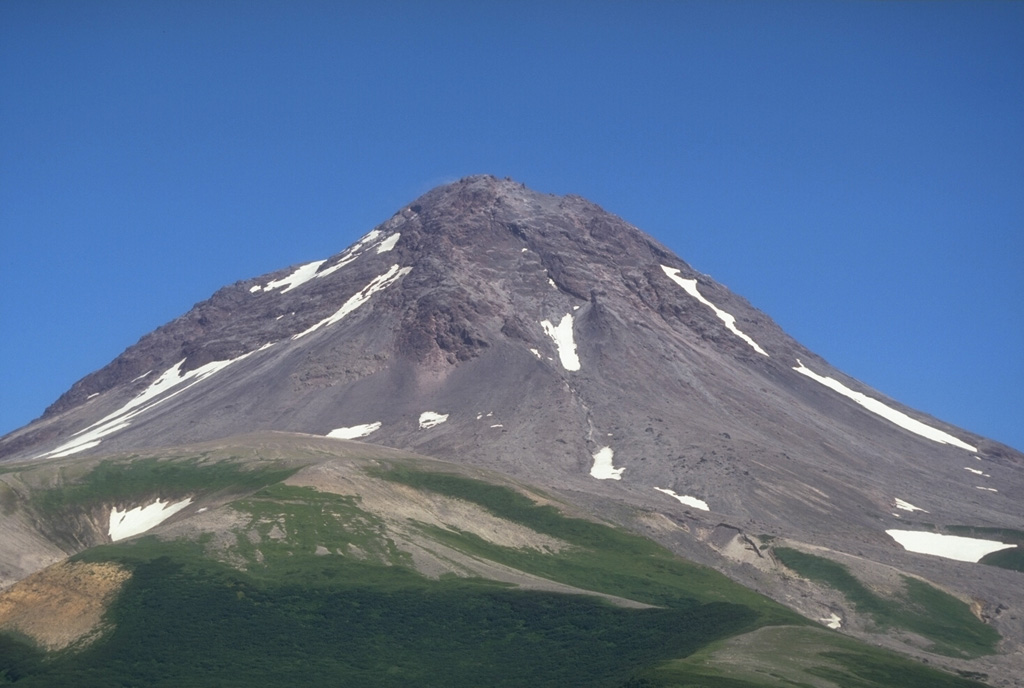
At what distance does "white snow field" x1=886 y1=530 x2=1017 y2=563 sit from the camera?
125 meters

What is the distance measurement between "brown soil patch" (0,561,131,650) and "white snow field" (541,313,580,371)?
4139 inches

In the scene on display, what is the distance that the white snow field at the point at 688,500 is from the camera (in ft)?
417

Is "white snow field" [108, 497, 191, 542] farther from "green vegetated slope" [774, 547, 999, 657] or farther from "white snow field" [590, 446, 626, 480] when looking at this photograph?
"green vegetated slope" [774, 547, 999, 657]

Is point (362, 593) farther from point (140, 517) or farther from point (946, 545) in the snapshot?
point (946, 545)

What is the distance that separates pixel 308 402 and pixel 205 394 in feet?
75.9

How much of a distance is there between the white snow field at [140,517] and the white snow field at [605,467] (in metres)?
52.8

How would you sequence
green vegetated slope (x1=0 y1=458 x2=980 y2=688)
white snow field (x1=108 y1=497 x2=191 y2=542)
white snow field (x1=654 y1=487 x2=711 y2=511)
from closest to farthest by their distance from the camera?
green vegetated slope (x1=0 y1=458 x2=980 y2=688) < white snow field (x1=108 y1=497 x2=191 y2=542) < white snow field (x1=654 y1=487 x2=711 y2=511)

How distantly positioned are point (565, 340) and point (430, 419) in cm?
3691

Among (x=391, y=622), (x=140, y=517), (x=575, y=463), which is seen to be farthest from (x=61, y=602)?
(x=575, y=463)

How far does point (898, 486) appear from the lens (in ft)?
490

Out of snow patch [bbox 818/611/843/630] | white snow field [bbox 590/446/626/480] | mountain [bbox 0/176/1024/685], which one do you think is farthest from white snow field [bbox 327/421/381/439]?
snow patch [bbox 818/611/843/630]

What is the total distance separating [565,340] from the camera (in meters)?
185

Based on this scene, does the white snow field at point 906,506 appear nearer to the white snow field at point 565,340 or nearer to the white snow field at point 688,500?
the white snow field at point 688,500

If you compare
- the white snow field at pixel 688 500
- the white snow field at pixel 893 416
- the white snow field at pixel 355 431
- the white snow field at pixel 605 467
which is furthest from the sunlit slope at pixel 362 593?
the white snow field at pixel 893 416
